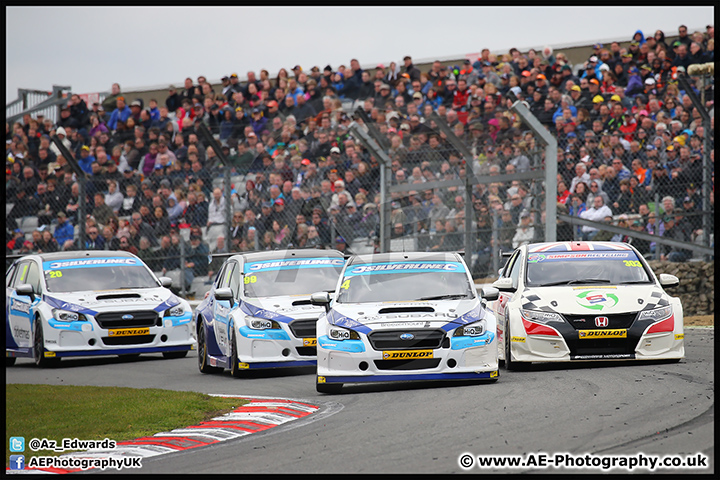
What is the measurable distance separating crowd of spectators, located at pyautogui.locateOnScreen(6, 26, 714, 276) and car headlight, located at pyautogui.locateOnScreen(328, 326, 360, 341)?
6.68 m

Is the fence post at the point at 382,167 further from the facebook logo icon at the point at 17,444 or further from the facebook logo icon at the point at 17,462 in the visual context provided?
the facebook logo icon at the point at 17,462

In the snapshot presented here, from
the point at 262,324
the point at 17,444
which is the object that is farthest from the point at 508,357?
the point at 17,444

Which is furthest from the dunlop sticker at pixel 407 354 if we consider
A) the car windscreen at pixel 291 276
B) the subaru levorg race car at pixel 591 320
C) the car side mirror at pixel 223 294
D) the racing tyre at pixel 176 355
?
the racing tyre at pixel 176 355

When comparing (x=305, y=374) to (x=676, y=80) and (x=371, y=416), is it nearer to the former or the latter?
(x=371, y=416)

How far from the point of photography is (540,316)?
11656 millimetres

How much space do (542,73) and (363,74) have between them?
4.38 meters

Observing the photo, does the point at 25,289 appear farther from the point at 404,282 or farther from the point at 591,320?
the point at 591,320

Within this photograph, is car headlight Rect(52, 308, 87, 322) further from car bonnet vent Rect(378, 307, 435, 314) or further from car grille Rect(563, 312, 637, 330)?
car grille Rect(563, 312, 637, 330)

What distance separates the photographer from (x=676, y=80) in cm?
1738

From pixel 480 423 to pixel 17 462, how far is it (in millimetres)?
3403

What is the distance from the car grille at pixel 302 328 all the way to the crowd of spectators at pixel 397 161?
16.4 feet

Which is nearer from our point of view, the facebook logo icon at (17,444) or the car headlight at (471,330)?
the facebook logo icon at (17,444)

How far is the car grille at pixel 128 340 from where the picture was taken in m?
15.3

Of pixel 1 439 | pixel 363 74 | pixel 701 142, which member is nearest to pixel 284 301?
pixel 1 439
